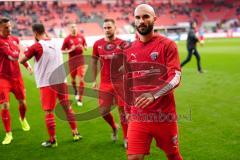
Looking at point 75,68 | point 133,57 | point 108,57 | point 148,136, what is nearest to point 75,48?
point 75,68

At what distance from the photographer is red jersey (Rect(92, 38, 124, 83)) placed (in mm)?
6285

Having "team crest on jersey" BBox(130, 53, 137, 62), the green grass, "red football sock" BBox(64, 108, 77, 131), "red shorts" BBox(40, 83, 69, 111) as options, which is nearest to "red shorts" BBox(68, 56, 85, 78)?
the green grass

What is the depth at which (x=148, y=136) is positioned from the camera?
3900 mm

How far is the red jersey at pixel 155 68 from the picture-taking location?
3.75 metres

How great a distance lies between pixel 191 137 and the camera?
6.70 m

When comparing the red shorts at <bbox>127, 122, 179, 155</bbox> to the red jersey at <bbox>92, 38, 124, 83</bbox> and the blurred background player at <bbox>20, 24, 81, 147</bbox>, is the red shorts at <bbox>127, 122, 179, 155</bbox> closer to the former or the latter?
the red jersey at <bbox>92, 38, 124, 83</bbox>

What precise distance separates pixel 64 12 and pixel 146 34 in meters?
49.8

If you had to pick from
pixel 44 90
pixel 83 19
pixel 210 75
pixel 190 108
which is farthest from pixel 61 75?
pixel 83 19

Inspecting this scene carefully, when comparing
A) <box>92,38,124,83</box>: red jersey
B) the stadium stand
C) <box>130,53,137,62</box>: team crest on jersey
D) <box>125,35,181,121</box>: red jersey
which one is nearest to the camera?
<box>125,35,181,121</box>: red jersey

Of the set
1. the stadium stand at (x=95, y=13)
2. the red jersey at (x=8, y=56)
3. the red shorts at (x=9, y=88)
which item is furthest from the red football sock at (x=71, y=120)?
the stadium stand at (x=95, y=13)

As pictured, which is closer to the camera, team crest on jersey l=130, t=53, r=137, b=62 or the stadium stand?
team crest on jersey l=130, t=53, r=137, b=62

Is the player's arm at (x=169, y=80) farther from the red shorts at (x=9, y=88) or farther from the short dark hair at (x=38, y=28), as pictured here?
the red shorts at (x=9, y=88)

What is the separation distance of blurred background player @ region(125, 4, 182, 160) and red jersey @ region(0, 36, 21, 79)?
3.65 metres

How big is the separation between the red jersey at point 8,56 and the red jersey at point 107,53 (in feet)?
5.77
